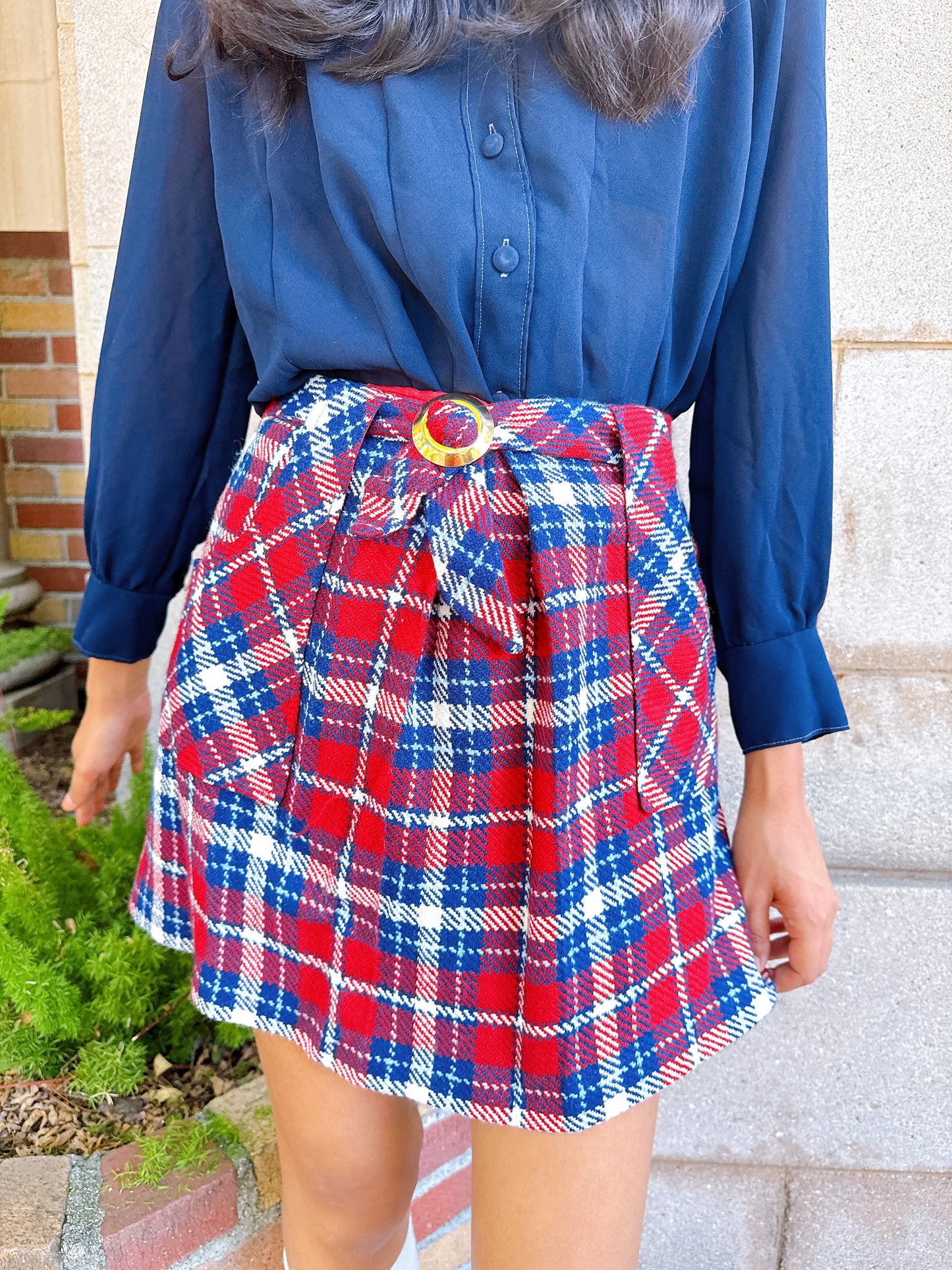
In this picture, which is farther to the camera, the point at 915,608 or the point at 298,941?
the point at 915,608

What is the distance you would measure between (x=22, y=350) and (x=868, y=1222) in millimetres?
3161

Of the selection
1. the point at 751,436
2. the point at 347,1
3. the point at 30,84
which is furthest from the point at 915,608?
the point at 30,84

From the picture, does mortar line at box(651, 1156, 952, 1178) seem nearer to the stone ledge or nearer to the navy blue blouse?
the stone ledge

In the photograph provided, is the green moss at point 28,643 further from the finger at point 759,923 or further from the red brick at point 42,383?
the finger at point 759,923

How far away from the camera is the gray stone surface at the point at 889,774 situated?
1.54 meters

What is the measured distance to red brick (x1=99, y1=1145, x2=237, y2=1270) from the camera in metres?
1.14

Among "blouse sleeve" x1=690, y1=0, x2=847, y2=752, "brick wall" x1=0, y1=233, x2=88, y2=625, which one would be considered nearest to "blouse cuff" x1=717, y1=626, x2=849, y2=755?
"blouse sleeve" x1=690, y1=0, x2=847, y2=752

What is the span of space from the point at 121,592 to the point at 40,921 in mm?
703

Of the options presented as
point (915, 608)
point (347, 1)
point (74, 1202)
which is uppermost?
point (347, 1)

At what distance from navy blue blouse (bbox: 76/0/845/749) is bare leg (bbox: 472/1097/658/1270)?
1.16ft

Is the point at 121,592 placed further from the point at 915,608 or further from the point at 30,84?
the point at 30,84

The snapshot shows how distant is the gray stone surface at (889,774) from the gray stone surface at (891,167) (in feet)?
1.84

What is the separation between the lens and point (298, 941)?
78 cm

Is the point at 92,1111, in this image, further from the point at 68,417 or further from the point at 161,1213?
the point at 68,417
